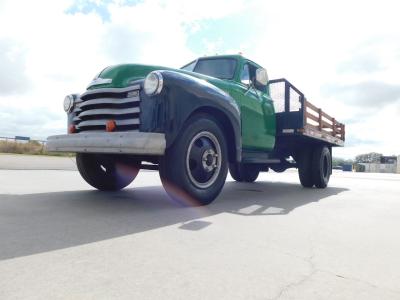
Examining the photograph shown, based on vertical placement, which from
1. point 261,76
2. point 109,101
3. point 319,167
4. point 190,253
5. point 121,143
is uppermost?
point 261,76

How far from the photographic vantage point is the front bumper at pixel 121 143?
3.34m

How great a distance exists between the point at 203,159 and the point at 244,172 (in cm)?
454

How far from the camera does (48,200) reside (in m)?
3.95

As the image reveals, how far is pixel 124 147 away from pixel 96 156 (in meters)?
1.67

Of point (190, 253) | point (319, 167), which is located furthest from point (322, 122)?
point (190, 253)

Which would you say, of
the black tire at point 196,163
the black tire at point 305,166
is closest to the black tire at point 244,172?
the black tire at point 305,166

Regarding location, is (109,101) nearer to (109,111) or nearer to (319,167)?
(109,111)

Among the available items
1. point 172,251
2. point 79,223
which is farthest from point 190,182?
point 172,251

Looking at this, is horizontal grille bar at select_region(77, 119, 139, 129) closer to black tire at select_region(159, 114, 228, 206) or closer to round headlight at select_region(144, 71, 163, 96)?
round headlight at select_region(144, 71, 163, 96)

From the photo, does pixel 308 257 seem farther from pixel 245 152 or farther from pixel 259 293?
pixel 245 152

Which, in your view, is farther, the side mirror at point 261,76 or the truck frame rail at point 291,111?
the truck frame rail at point 291,111

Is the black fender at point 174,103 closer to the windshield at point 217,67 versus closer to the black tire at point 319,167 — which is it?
the windshield at point 217,67

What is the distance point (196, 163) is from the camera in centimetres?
395

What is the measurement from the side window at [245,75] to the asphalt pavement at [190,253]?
2411mm
